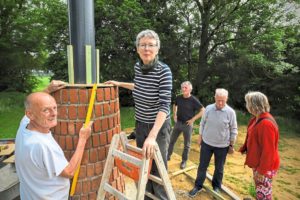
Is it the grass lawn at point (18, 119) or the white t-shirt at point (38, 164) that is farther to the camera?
the grass lawn at point (18, 119)

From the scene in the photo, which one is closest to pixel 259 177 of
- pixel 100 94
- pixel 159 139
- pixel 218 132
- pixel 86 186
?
pixel 218 132

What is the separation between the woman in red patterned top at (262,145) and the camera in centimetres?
336

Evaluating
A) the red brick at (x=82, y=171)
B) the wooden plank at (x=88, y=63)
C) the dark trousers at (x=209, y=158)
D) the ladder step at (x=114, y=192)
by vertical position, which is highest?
the wooden plank at (x=88, y=63)

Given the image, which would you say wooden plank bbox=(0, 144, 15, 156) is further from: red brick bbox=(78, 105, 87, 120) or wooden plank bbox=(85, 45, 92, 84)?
wooden plank bbox=(85, 45, 92, 84)

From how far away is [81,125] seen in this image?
2611mm

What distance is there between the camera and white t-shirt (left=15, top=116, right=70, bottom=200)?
1.74 meters

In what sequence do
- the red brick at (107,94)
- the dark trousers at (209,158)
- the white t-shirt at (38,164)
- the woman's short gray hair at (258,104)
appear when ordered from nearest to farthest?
the white t-shirt at (38,164), the red brick at (107,94), the woman's short gray hair at (258,104), the dark trousers at (209,158)

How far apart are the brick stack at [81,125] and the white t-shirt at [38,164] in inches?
27.1

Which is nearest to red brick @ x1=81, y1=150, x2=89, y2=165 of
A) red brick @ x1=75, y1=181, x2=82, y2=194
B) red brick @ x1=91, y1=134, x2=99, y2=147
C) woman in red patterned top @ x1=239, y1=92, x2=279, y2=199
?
red brick @ x1=91, y1=134, x2=99, y2=147

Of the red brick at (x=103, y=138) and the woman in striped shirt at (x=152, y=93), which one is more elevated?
the woman in striped shirt at (x=152, y=93)

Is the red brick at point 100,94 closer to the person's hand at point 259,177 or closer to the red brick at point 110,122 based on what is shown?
the red brick at point 110,122

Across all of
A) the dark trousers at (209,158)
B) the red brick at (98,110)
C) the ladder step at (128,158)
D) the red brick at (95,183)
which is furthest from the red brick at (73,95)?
the dark trousers at (209,158)

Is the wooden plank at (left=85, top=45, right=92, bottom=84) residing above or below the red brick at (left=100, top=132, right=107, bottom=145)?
above

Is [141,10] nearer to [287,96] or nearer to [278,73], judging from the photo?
[278,73]
